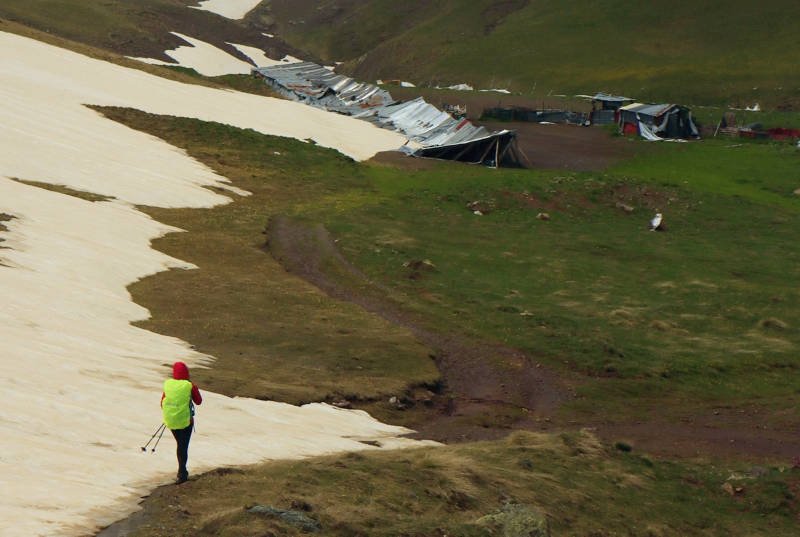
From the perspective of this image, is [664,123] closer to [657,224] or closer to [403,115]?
[403,115]

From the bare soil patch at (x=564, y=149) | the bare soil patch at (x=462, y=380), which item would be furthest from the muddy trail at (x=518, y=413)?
the bare soil patch at (x=564, y=149)

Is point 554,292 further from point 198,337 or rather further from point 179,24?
point 179,24

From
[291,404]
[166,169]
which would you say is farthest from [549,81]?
[291,404]

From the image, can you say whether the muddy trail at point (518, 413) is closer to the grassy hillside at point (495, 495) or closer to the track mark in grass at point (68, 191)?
the grassy hillside at point (495, 495)

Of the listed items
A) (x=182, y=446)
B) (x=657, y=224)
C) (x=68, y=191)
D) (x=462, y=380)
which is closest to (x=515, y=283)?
(x=462, y=380)

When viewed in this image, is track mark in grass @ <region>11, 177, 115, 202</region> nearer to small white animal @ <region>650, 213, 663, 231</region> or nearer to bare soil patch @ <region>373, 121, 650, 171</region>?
bare soil patch @ <region>373, 121, 650, 171</region>
